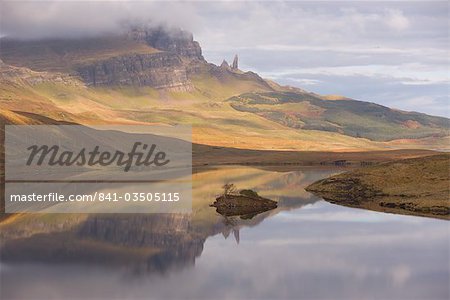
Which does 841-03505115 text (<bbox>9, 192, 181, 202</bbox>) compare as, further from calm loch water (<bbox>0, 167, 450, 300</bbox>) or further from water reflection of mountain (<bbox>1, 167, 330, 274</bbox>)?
calm loch water (<bbox>0, 167, 450, 300</bbox>)

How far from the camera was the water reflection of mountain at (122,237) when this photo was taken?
2397 inches

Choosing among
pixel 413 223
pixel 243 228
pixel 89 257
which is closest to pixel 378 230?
pixel 413 223

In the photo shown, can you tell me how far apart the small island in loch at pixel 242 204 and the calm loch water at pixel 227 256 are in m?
2.71

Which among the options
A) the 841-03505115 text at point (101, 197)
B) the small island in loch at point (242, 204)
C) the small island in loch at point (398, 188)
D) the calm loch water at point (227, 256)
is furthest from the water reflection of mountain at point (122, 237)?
the small island in loch at point (398, 188)

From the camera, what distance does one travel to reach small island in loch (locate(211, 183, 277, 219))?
9432 cm

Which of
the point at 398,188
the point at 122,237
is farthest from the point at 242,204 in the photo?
the point at 398,188

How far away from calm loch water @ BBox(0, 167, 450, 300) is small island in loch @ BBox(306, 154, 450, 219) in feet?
23.6

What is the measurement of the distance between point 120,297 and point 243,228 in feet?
107

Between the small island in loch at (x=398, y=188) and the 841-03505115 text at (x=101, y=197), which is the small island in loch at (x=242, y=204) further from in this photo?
the 841-03505115 text at (x=101, y=197)

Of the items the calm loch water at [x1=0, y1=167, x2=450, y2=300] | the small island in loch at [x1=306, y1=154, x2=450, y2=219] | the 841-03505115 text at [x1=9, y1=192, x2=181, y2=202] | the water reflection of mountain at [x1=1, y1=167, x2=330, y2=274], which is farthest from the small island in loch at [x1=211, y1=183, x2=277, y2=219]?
the 841-03505115 text at [x1=9, y1=192, x2=181, y2=202]

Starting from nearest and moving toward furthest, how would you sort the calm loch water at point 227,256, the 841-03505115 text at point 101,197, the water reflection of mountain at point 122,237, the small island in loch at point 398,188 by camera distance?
the calm loch water at point 227,256 < the water reflection of mountain at point 122,237 < the small island in loch at point 398,188 < the 841-03505115 text at point 101,197

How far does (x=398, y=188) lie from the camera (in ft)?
356

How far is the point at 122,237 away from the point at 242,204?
1094 inches

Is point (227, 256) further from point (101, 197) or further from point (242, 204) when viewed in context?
point (101, 197)
